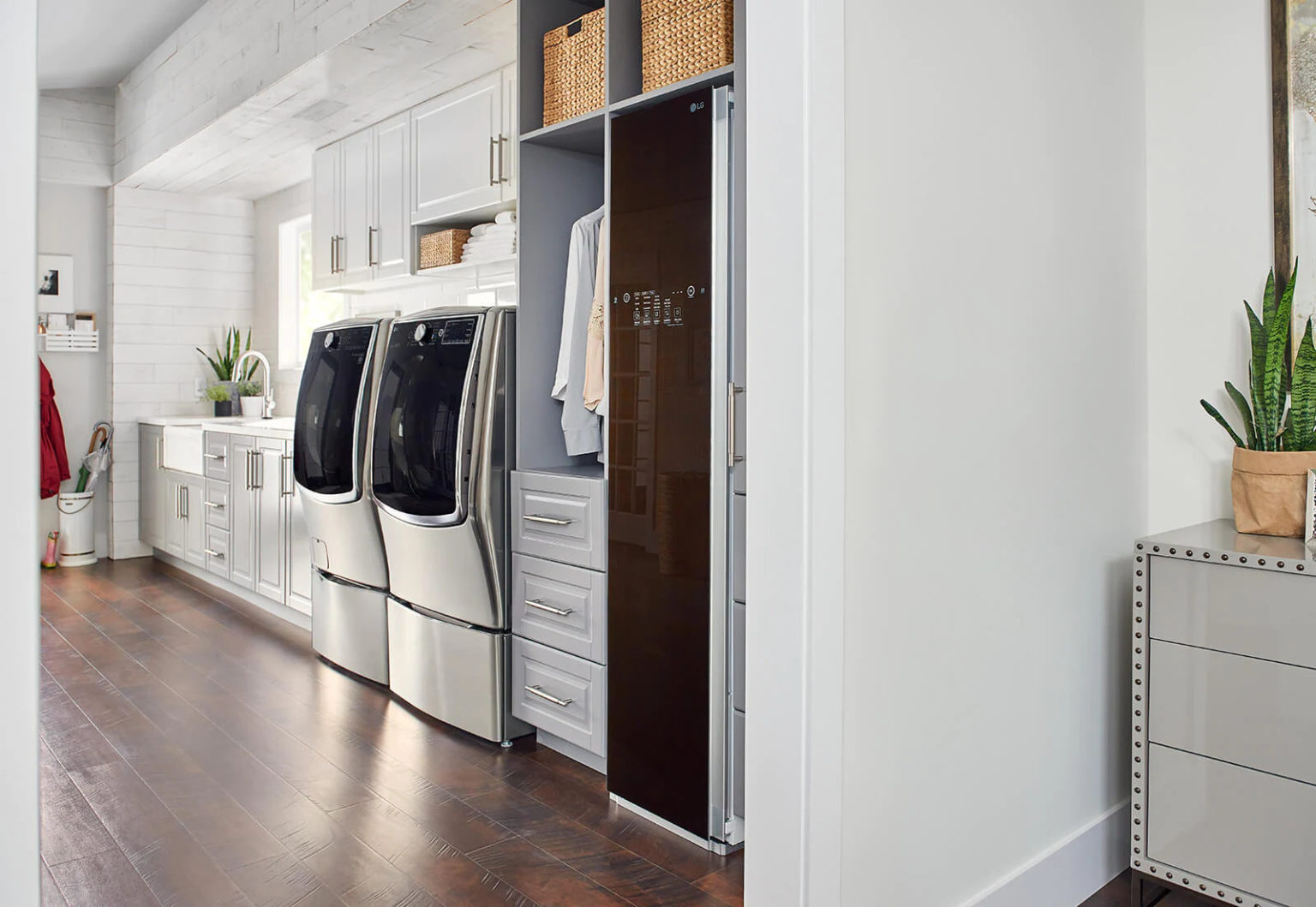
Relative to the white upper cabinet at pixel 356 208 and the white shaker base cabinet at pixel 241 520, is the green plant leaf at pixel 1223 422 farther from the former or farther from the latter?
the white upper cabinet at pixel 356 208

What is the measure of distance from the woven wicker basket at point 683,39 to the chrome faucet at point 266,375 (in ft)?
13.9

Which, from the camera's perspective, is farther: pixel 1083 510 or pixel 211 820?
pixel 211 820

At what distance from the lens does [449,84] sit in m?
3.76

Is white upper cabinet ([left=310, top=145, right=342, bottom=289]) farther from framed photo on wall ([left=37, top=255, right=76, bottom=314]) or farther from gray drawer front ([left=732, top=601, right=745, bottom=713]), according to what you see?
gray drawer front ([left=732, top=601, right=745, bottom=713])

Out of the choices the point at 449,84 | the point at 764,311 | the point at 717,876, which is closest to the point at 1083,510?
the point at 764,311

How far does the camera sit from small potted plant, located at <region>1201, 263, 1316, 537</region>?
1892 mm

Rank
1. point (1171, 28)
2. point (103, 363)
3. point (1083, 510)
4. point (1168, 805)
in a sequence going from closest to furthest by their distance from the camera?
point (1168, 805) → point (1083, 510) → point (1171, 28) → point (103, 363)

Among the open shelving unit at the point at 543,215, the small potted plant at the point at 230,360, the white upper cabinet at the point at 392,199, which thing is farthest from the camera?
the small potted plant at the point at 230,360

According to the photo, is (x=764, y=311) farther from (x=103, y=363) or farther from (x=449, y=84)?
(x=103, y=363)

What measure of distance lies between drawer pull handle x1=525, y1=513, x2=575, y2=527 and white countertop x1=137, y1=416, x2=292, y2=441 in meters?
1.86

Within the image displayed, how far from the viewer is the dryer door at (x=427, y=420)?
2865 mm

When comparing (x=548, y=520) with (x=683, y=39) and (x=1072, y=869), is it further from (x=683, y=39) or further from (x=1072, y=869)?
(x=1072, y=869)

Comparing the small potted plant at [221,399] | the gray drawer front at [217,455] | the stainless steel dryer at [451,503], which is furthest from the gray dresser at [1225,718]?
the small potted plant at [221,399]

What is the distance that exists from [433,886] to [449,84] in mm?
3008
